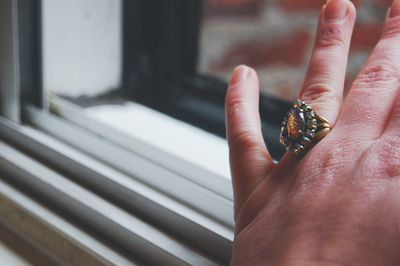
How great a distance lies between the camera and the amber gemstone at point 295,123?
1.48 feet

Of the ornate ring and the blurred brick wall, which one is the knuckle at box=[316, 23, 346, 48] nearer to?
the ornate ring

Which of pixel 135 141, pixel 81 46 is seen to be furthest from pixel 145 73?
pixel 135 141

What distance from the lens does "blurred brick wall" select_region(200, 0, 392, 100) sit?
55.5 inches

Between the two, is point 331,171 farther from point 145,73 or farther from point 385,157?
point 145,73

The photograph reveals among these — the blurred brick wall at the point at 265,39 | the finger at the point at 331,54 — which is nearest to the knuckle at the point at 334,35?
the finger at the point at 331,54

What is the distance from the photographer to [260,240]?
1.42ft

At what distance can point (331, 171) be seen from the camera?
1.39 feet

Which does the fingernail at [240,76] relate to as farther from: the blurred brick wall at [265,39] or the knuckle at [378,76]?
the blurred brick wall at [265,39]

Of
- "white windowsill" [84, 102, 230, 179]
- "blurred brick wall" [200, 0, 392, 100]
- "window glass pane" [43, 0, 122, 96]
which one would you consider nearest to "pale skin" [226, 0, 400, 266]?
"white windowsill" [84, 102, 230, 179]

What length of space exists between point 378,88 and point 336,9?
8cm

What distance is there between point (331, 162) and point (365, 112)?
0.05 m

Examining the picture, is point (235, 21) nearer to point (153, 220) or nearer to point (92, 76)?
point (92, 76)

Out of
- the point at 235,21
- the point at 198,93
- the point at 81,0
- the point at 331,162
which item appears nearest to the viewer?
the point at 331,162

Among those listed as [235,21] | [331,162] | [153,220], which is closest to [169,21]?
[153,220]
